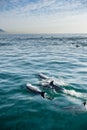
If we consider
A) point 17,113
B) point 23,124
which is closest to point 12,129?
point 23,124

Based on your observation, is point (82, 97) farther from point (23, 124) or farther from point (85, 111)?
point (23, 124)

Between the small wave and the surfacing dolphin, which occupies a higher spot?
the surfacing dolphin

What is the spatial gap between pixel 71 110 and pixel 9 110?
10.6 ft

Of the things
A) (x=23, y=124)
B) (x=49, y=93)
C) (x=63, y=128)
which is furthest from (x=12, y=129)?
(x=49, y=93)

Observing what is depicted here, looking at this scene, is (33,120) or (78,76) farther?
(78,76)

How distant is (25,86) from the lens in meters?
16.0

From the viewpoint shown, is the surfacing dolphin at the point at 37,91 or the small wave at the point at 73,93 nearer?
the surfacing dolphin at the point at 37,91

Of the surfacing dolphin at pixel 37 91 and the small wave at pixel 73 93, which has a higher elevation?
the surfacing dolphin at pixel 37 91

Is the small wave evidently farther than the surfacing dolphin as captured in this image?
Yes

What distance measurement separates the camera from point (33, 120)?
10.8 metres

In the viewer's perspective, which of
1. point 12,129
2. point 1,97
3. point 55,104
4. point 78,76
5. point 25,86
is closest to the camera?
point 12,129

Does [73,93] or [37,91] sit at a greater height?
[37,91]

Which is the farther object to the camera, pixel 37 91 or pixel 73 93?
pixel 73 93

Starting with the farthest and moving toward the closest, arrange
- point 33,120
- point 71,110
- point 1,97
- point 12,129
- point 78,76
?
point 78,76
point 1,97
point 71,110
point 33,120
point 12,129
